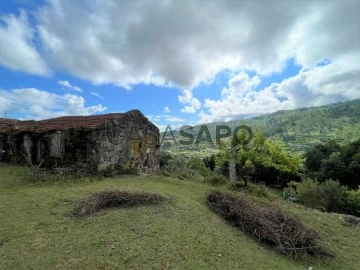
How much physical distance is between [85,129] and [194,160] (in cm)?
3475

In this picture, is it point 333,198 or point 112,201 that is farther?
point 333,198

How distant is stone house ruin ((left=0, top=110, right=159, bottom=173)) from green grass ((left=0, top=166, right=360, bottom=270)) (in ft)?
12.3

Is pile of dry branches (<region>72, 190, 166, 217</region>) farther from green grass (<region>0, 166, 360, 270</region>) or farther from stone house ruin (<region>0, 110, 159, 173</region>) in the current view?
stone house ruin (<region>0, 110, 159, 173</region>)

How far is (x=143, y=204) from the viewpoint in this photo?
27.6 ft

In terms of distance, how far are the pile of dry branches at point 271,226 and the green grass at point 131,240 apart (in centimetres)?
30

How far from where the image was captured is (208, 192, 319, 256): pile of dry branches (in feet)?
24.6

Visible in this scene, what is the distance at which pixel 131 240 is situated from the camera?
243 inches

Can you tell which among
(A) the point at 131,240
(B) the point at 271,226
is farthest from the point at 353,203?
(A) the point at 131,240

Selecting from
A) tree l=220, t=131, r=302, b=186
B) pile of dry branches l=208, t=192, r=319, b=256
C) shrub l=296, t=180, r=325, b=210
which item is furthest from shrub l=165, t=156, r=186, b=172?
shrub l=296, t=180, r=325, b=210

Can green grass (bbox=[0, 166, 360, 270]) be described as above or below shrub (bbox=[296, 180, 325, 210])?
above

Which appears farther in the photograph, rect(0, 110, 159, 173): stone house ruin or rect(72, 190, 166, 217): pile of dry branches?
rect(0, 110, 159, 173): stone house ruin

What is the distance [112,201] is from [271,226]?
4453mm

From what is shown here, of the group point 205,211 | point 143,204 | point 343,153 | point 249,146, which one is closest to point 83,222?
point 143,204

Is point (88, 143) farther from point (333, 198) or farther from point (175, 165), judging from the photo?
point (333, 198)
